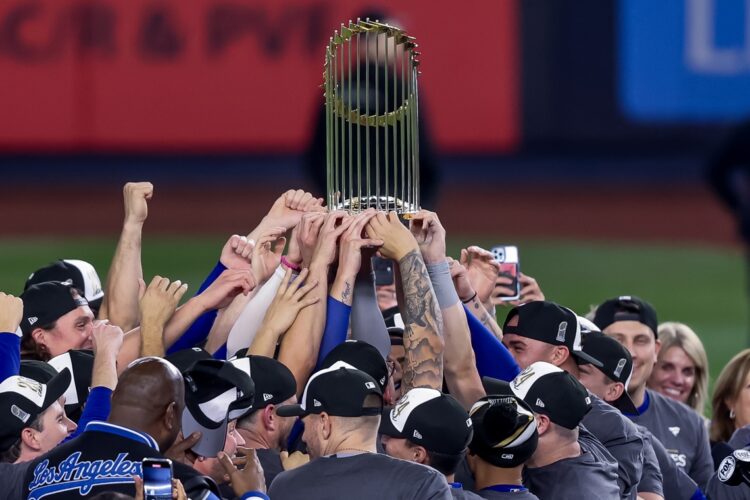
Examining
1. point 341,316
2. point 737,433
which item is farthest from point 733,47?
point 341,316

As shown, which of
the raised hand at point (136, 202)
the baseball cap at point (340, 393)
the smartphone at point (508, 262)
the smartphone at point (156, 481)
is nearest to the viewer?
the smartphone at point (156, 481)

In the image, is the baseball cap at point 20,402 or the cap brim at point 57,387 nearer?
the baseball cap at point 20,402

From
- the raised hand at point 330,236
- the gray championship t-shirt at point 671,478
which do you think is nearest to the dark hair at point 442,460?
the raised hand at point 330,236

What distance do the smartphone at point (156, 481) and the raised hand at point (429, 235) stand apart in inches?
64.2

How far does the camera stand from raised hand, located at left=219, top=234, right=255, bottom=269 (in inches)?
226

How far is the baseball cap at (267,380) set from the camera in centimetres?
453

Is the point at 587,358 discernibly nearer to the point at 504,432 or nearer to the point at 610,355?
the point at 610,355

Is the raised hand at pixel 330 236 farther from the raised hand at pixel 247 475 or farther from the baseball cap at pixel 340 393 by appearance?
the raised hand at pixel 247 475

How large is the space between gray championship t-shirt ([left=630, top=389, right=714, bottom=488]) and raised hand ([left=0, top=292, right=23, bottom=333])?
9.11 feet

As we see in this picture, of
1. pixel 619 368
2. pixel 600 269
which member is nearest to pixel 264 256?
pixel 619 368

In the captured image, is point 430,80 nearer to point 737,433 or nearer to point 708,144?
point 708,144

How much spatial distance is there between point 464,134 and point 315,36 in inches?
90.7

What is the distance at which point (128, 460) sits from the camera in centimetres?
394

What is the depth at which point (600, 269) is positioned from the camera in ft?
50.3
